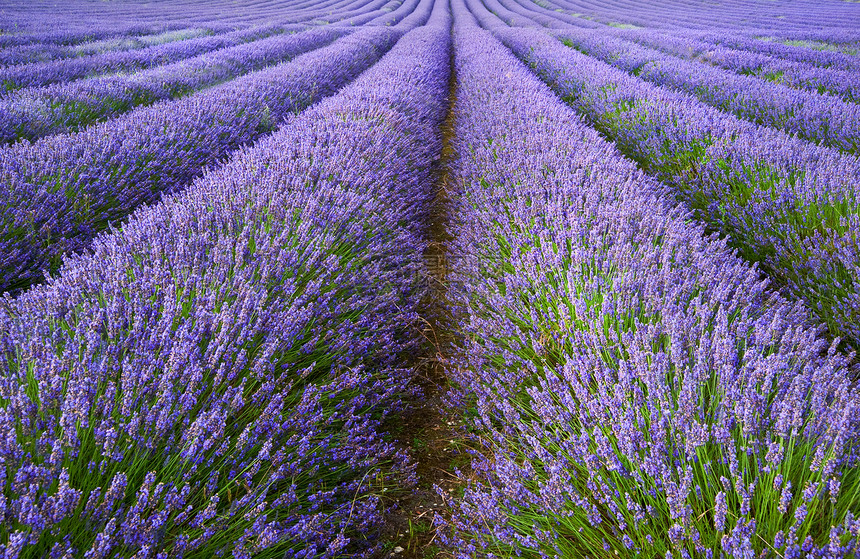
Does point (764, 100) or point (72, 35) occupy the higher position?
point (72, 35)

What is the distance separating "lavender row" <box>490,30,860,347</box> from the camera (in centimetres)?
250

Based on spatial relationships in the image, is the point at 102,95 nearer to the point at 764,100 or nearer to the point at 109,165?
the point at 109,165

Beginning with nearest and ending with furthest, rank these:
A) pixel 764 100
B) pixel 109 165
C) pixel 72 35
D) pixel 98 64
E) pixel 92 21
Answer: pixel 109 165, pixel 764 100, pixel 98 64, pixel 72 35, pixel 92 21

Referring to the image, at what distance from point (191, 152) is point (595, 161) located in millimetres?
3212

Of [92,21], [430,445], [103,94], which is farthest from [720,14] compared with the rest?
[430,445]

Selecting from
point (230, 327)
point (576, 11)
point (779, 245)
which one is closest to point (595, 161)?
point (779, 245)

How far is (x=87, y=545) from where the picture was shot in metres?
1.01

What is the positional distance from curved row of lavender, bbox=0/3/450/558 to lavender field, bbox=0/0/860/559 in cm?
1

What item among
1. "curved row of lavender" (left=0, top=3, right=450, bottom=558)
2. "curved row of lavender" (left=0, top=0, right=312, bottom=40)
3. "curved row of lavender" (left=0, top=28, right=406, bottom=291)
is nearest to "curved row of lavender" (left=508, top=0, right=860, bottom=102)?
"curved row of lavender" (left=0, top=28, right=406, bottom=291)


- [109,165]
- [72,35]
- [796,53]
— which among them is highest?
[72,35]

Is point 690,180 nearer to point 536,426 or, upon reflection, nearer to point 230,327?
point 536,426

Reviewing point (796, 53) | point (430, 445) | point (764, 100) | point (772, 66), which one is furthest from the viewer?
point (796, 53)

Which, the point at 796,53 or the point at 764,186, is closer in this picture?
the point at 764,186

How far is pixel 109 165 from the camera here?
3438 millimetres
